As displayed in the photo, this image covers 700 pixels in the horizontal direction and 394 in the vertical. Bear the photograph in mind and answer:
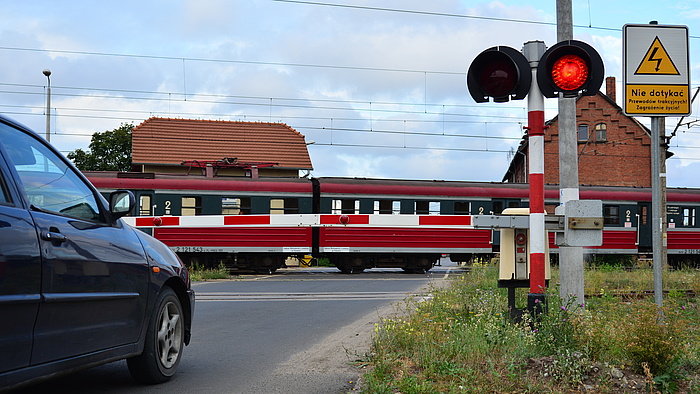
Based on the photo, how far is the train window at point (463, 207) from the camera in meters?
27.8

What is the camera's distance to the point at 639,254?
100 feet

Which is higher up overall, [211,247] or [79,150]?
[79,150]

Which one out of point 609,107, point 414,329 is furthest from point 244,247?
point 609,107

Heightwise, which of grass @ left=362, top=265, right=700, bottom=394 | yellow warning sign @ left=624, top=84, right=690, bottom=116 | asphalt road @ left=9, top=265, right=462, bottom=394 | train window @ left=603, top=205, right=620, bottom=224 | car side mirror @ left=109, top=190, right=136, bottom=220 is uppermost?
yellow warning sign @ left=624, top=84, right=690, bottom=116

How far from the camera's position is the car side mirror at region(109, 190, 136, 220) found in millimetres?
5254

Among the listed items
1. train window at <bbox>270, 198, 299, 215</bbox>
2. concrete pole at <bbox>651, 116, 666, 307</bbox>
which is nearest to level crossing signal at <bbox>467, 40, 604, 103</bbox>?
concrete pole at <bbox>651, 116, 666, 307</bbox>

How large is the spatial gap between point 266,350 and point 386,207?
19.5 m

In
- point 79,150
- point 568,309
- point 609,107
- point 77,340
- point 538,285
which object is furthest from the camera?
point 79,150

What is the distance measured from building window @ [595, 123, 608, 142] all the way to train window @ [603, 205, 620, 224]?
23.4m

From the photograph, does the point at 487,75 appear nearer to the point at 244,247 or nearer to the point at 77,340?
the point at 77,340

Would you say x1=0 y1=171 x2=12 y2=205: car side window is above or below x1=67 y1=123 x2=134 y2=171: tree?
below

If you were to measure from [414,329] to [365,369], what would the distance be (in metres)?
0.71

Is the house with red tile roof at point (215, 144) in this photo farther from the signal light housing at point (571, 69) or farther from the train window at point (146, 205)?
the signal light housing at point (571, 69)

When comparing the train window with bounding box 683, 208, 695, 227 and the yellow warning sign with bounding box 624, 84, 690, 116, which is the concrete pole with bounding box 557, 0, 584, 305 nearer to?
the yellow warning sign with bounding box 624, 84, 690, 116
